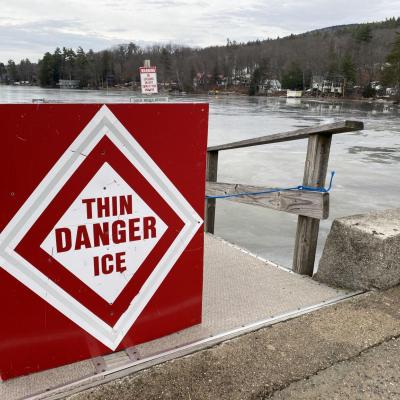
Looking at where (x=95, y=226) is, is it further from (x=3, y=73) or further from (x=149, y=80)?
(x=3, y=73)

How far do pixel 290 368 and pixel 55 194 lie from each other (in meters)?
1.34

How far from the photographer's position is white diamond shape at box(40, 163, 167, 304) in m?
1.88

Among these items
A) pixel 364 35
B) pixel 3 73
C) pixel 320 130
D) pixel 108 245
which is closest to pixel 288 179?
pixel 320 130

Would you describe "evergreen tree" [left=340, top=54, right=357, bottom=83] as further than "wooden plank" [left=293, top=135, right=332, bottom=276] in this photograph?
Yes

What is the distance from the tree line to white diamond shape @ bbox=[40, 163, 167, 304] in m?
110

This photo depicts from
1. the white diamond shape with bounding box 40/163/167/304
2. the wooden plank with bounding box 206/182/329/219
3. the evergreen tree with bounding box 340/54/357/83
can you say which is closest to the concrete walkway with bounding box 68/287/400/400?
the white diamond shape with bounding box 40/163/167/304

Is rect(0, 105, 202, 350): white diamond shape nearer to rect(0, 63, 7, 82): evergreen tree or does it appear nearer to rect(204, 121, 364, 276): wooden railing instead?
rect(204, 121, 364, 276): wooden railing

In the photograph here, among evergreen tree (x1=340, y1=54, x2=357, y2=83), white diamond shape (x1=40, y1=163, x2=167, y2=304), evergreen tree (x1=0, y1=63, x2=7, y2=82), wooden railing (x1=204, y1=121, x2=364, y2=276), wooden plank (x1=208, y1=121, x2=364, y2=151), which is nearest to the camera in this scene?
white diamond shape (x1=40, y1=163, x2=167, y2=304)

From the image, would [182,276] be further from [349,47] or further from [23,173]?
[349,47]

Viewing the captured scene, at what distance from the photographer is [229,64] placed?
494 feet

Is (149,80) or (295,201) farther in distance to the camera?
(149,80)

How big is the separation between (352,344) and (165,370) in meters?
0.97

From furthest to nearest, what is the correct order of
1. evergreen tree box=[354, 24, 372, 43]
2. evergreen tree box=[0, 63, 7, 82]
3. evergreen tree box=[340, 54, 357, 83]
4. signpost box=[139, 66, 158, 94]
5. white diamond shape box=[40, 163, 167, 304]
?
evergreen tree box=[0, 63, 7, 82] → evergreen tree box=[354, 24, 372, 43] → evergreen tree box=[340, 54, 357, 83] → signpost box=[139, 66, 158, 94] → white diamond shape box=[40, 163, 167, 304]

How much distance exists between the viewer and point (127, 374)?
1970 millimetres
